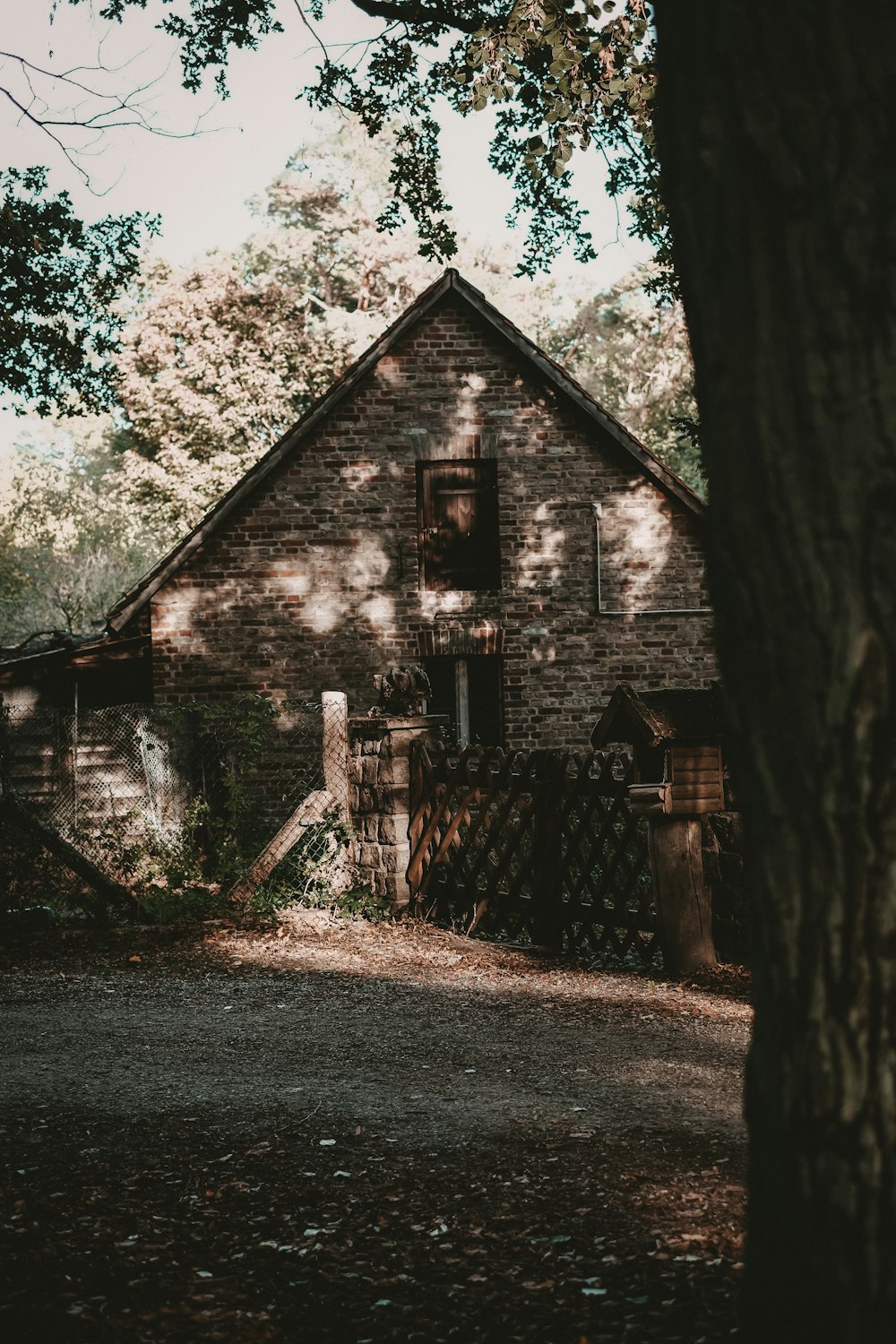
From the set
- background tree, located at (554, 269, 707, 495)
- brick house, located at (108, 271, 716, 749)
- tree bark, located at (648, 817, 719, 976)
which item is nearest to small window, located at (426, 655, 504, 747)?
brick house, located at (108, 271, 716, 749)

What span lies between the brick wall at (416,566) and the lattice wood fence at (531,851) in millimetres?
6436

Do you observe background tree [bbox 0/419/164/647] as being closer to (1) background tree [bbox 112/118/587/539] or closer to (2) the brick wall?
(1) background tree [bbox 112/118/587/539]

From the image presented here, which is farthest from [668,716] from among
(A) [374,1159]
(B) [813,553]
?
(B) [813,553]

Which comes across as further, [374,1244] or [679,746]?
[679,746]

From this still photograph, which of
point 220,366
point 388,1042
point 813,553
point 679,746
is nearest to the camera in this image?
point 813,553

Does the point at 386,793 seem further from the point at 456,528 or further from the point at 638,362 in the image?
the point at 638,362

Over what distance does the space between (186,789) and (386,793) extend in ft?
16.0

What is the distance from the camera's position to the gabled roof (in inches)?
650

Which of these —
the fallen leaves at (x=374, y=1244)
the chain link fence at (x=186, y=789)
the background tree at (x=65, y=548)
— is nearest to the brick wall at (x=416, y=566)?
the chain link fence at (x=186, y=789)

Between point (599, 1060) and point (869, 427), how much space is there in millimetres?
4795

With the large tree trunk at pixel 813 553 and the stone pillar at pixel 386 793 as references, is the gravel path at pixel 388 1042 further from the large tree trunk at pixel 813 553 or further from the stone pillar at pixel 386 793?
the large tree trunk at pixel 813 553

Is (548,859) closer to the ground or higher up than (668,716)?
closer to the ground

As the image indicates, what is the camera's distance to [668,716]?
8211 mm

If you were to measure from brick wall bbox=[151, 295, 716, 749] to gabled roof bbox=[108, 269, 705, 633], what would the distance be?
0.66ft
